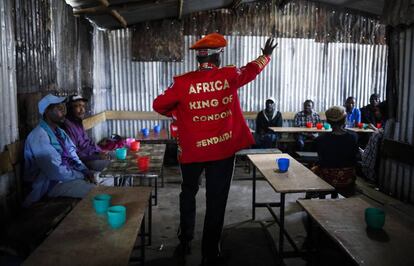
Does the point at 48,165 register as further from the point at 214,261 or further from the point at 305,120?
the point at 305,120

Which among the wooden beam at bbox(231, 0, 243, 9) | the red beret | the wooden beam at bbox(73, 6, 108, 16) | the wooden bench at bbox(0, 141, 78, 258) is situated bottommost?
the wooden bench at bbox(0, 141, 78, 258)

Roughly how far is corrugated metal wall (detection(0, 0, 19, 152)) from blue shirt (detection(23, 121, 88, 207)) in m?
0.22

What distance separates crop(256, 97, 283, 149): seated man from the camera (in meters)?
8.74

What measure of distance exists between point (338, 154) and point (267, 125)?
4535 millimetres

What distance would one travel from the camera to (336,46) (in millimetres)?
9852

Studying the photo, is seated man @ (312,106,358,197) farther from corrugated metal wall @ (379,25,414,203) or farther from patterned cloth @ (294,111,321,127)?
patterned cloth @ (294,111,321,127)

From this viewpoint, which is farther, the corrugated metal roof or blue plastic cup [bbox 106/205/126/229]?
the corrugated metal roof

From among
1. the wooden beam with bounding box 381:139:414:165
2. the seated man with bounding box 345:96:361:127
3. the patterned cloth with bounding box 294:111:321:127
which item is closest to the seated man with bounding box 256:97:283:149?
the patterned cloth with bounding box 294:111:321:127

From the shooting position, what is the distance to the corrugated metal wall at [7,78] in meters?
3.61

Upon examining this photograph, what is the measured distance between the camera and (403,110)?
533 cm

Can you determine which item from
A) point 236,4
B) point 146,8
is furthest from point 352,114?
point 146,8

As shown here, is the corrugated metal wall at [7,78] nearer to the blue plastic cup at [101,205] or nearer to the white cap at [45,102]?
the white cap at [45,102]

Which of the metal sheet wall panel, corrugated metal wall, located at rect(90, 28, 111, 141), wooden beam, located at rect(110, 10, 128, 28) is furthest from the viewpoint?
corrugated metal wall, located at rect(90, 28, 111, 141)

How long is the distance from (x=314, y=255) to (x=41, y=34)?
4.22 m
